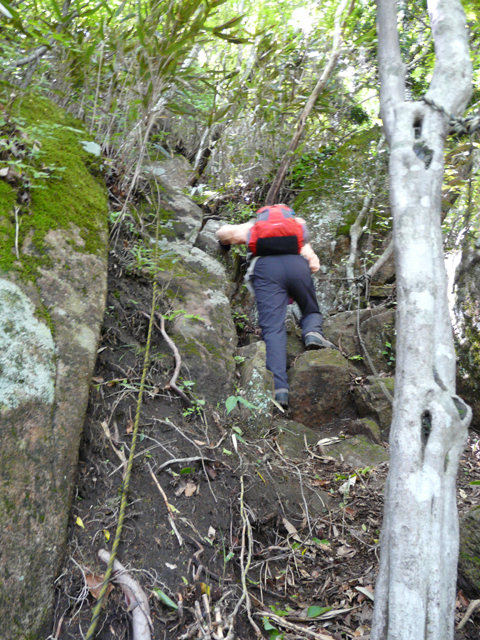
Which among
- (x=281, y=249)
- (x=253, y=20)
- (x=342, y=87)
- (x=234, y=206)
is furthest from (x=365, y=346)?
(x=253, y=20)

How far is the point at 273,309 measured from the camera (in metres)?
4.63

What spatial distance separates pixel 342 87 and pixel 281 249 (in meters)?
4.22

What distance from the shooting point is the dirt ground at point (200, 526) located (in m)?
2.02

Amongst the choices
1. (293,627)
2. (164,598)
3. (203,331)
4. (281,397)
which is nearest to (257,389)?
(281,397)

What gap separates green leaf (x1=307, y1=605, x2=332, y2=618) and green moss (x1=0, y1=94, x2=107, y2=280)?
240 centimetres

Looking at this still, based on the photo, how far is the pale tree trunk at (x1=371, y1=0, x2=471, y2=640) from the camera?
5.49 ft

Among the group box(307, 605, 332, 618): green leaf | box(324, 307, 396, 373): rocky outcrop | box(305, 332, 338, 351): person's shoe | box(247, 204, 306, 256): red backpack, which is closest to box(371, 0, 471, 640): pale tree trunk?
box(307, 605, 332, 618): green leaf

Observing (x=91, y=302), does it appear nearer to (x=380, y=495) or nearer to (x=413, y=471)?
(x=413, y=471)

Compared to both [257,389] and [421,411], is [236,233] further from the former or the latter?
[421,411]

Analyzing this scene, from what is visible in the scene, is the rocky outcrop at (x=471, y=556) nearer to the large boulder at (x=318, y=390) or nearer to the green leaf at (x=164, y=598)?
the green leaf at (x=164, y=598)

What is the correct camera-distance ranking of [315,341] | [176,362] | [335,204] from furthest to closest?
[335,204] < [315,341] < [176,362]

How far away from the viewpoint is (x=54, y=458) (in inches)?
81.8

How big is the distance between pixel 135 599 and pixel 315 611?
101cm

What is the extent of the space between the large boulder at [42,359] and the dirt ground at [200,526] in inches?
7.7
